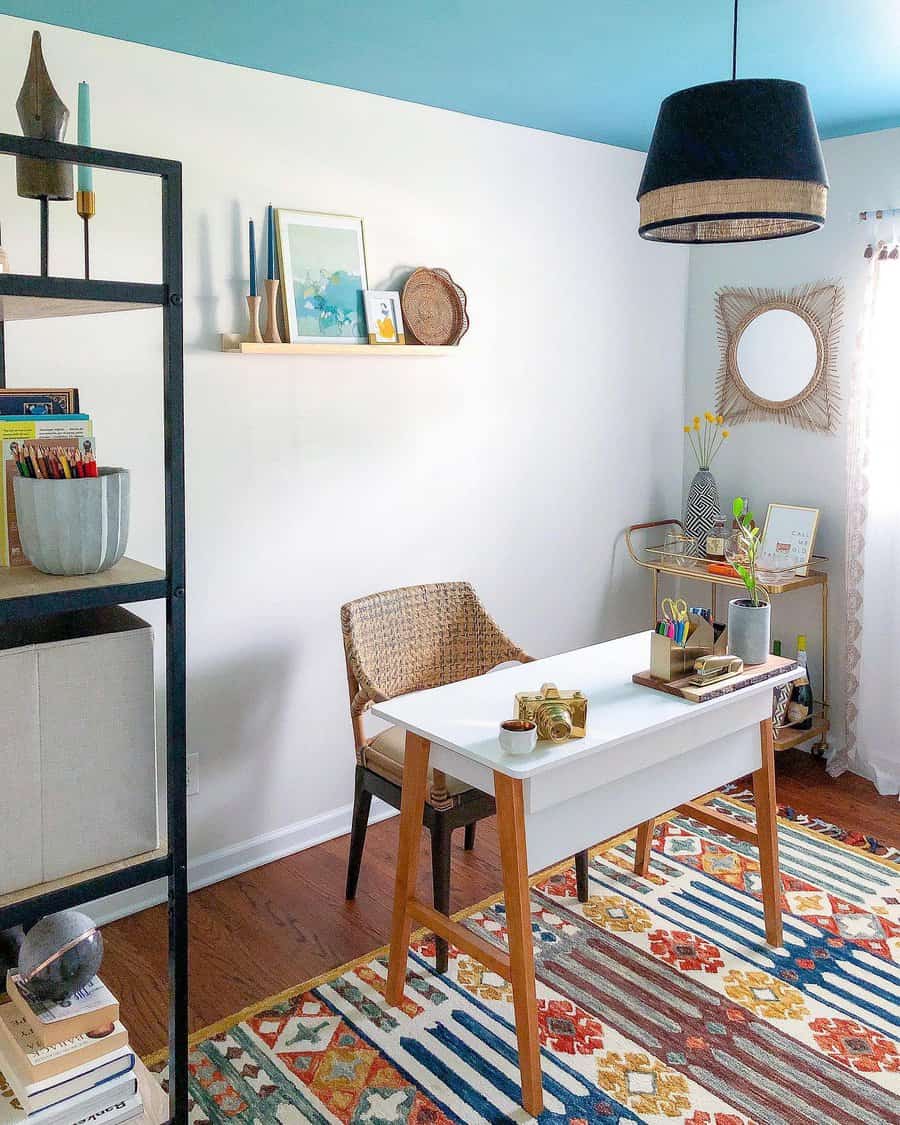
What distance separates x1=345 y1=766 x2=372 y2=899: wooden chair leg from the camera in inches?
114

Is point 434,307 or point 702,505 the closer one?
point 434,307

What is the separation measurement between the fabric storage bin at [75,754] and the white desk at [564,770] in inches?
30.4

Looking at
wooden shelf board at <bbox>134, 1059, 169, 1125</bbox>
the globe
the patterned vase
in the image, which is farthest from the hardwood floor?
the patterned vase

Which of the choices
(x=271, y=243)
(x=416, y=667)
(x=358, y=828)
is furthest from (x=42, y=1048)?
(x=271, y=243)

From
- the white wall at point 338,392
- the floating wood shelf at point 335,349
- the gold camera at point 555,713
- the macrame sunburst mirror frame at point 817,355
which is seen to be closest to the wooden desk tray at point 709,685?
the gold camera at point 555,713

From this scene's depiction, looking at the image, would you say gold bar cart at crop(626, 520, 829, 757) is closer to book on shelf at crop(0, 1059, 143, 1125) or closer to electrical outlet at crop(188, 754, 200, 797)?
electrical outlet at crop(188, 754, 200, 797)

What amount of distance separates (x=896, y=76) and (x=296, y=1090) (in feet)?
10.5

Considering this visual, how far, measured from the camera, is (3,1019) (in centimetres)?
169

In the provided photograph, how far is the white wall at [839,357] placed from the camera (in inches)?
148

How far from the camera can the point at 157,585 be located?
158cm

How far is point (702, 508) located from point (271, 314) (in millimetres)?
2082

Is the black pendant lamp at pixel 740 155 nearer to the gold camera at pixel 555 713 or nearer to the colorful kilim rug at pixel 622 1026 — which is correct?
the gold camera at pixel 555 713

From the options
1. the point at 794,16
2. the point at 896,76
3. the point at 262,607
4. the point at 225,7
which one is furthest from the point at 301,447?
the point at 896,76

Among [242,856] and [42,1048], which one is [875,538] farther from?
[42,1048]
